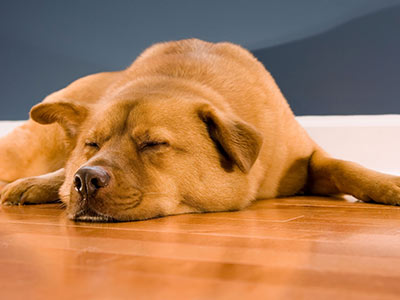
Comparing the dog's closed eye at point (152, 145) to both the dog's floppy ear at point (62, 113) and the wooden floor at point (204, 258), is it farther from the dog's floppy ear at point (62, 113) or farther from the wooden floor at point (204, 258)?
the dog's floppy ear at point (62, 113)

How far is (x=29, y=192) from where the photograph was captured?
281 cm

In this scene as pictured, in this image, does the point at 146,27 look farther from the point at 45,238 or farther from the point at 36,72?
the point at 45,238

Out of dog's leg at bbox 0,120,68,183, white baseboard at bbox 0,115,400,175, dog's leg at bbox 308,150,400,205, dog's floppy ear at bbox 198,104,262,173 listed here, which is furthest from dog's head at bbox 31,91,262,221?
white baseboard at bbox 0,115,400,175

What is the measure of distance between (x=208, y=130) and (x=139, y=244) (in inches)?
38.4

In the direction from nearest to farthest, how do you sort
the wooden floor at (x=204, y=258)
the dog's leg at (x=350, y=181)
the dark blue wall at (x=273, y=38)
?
the wooden floor at (x=204, y=258), the dog's leg at (x=350, y=181), the dark blue wall at (x=273, y=38)

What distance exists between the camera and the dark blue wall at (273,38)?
15.5 ft

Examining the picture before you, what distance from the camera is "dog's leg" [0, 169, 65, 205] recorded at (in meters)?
2.77

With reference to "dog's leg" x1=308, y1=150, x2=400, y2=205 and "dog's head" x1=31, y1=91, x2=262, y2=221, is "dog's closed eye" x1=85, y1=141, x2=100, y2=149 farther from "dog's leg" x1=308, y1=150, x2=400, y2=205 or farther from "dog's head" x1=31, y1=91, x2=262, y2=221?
"dog's leg" x1=308, y1=150, x2=400, y2=205

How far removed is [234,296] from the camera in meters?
0.94

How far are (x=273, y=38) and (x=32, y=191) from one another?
2.95 metres

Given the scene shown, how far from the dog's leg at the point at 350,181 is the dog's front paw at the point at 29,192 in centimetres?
144

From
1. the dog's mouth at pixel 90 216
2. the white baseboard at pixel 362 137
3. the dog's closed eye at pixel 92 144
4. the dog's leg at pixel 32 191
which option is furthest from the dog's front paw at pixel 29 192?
the white baseboard at pixel 362 137

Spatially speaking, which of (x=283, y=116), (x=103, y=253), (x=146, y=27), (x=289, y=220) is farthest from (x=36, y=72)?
(x=103, y=253)

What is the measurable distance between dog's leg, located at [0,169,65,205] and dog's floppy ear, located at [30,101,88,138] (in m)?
0.38
